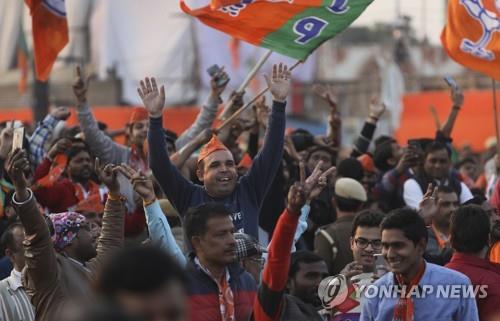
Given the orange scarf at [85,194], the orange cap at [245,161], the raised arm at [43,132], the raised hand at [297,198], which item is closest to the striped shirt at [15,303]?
the raised hand at [297,198]

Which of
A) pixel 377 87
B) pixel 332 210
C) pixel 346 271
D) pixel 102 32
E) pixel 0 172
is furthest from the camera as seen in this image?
pixel 377 87

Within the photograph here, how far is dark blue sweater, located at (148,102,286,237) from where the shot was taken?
723cm

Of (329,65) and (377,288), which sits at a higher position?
(377,288)

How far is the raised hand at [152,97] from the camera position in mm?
7477

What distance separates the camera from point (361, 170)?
10750 millimetres

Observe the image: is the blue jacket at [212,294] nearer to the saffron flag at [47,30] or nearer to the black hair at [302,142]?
the saffron flag at [47,30]

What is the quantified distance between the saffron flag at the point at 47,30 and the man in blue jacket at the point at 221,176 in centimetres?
333

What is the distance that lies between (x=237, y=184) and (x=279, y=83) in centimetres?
71

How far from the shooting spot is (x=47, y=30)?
35.4ft

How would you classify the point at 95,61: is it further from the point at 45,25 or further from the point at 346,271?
the point at 346,271

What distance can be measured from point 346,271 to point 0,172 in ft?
10.9

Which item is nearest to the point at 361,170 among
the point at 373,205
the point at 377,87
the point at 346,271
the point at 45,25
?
the point at 373,205

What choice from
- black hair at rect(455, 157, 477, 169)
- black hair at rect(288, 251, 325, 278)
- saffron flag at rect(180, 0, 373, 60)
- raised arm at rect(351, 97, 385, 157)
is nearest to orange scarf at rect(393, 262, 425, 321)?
black hair at rect(288, 251, 325, 278)

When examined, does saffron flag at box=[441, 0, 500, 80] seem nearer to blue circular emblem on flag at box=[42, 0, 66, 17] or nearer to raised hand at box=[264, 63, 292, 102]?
raised hand at box=[264, 63, 292, 102]
